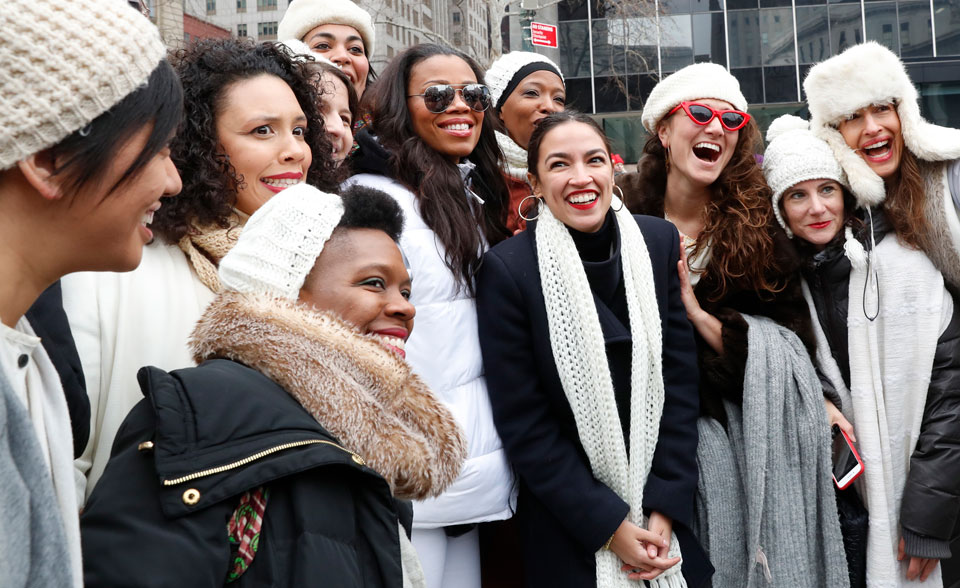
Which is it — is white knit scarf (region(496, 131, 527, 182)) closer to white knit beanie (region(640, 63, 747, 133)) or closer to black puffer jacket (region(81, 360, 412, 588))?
white knit beanie (region(640, 63, 747, 133))

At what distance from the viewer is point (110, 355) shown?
207 centimetres

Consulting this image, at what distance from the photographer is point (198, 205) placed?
2.43 meters

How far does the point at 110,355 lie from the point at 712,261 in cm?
254

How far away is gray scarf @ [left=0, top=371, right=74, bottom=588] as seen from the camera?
3.89ft

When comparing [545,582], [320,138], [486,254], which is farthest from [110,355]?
[545,582]

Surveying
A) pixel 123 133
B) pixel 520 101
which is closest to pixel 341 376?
pixel 123 133

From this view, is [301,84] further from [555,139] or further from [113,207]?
[113,207]

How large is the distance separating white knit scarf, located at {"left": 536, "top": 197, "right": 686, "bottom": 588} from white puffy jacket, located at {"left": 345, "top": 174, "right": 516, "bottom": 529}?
1.08ft

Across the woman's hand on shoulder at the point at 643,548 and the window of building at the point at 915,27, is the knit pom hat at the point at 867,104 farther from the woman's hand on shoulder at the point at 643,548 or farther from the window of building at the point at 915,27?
the window of building at the point at 915,27

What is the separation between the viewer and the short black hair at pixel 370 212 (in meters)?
2.10

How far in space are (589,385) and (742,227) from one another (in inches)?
42.6

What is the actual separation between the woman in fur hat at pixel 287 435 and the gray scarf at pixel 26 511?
0.60 feet

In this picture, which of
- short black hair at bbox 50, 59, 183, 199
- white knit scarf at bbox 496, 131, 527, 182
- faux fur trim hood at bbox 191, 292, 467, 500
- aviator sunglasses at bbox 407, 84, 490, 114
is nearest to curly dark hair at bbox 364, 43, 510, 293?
aviator sunglasses at bbox 407, 84, 490, 114

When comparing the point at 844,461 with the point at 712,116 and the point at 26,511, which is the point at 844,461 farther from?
the point at 26,511
